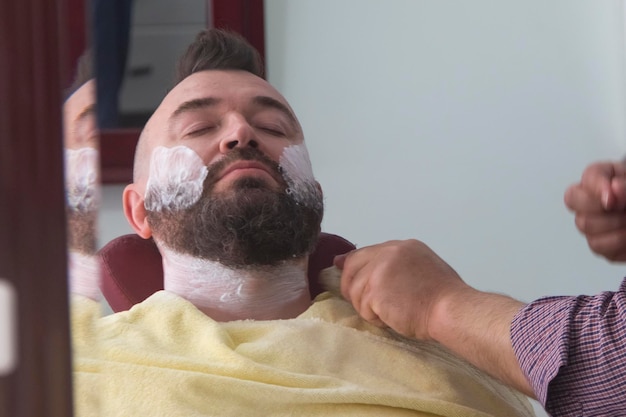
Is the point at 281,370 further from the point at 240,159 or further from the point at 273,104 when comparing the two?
the point at 273,104

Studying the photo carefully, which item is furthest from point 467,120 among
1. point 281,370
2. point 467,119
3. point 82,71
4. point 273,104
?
point 82,71

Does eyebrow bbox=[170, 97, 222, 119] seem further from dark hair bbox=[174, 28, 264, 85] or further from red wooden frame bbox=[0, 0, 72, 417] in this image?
red wooden frame bbox=[0, 0, 72, 417]

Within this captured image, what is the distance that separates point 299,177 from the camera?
1349mm

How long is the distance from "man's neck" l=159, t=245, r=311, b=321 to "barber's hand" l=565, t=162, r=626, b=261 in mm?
465

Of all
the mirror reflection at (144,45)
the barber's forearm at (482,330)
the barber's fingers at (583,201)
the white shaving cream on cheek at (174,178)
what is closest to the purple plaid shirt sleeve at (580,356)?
the barber's forearm at (482,330)

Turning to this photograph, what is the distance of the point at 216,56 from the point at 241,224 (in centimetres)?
35

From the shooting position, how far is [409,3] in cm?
188

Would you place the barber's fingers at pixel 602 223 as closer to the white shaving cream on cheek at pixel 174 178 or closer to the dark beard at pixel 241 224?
the dark beard at pixel 241 224

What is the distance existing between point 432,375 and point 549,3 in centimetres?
105

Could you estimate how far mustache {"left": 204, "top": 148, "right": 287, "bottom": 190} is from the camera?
127 centimetres

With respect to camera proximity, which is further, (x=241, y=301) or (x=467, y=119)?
(x=467, y=119)

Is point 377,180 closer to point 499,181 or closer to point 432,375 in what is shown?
point 499,181

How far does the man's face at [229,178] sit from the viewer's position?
126 cm

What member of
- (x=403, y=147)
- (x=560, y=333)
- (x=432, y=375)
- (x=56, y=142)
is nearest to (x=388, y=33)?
(x=403, y=147)
